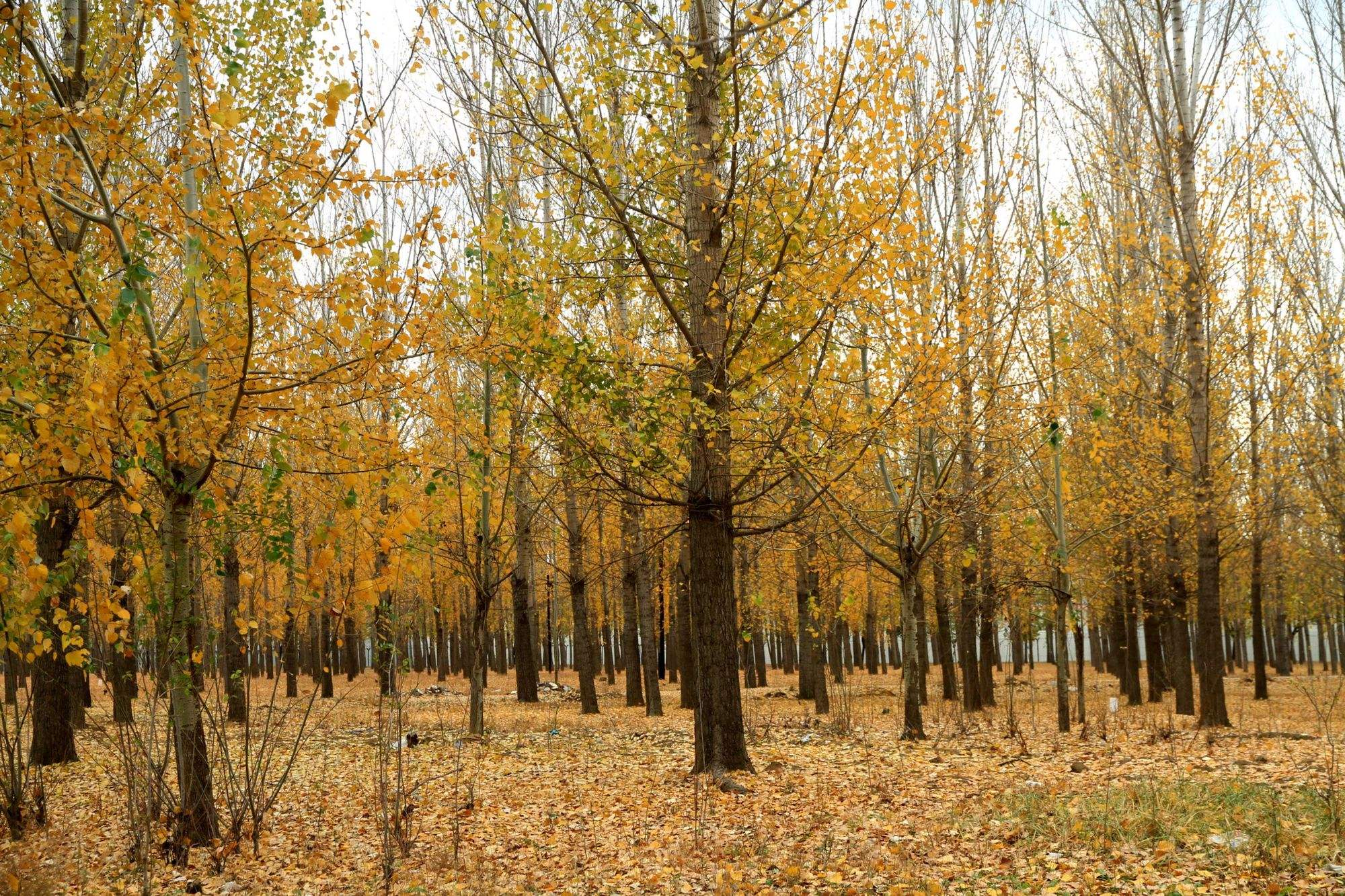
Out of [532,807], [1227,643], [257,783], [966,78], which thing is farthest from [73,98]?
[1227,643]

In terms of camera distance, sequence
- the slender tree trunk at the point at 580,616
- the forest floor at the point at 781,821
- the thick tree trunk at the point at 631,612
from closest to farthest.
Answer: the forest floor at the point at 781,821
the slender tree trunk at the point at 580,616
the thick tree trunk at the point at 631,612

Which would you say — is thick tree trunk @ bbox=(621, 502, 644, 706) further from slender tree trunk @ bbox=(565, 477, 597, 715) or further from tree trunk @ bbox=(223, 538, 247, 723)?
Result: tree trunk @ bbox=(223, 538, 247, 723)

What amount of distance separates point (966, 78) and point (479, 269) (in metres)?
7.21

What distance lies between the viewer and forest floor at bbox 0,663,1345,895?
184 inches

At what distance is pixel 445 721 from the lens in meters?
13.5

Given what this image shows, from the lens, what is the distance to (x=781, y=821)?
5.94 meters

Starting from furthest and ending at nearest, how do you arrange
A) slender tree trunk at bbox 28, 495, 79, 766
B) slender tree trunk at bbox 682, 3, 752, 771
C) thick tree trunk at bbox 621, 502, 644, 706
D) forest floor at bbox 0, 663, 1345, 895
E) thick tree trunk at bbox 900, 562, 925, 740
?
1. thick tree trunk at bbox 621, 502, 644, 706
2. thick tree trunk at bbox 900, 562, 925, 740
3. slender tree trunk at bbox 28, 495, 79, 766
4. slender tree trunk at bbox 682, 3, 752, 771
5. forest floor at bbox 0, 663, 1345, 895

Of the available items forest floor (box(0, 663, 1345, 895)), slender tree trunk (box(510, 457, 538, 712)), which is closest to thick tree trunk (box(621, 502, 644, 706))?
slender tree trunk (box(510, 457, 538, 712))

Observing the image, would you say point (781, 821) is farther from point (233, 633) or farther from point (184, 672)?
point (233, 633)

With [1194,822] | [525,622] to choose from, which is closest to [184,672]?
[1194,822]

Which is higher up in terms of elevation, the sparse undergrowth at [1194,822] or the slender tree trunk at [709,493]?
the slender tree trunk at [709,493]

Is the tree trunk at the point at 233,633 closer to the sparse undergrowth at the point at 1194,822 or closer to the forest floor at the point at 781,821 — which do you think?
the forest floor at the point at 781,821

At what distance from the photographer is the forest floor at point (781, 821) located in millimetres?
4668

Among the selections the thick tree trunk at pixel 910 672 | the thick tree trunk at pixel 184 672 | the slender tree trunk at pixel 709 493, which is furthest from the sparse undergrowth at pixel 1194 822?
the thick tree trunk at pixel 184 672
